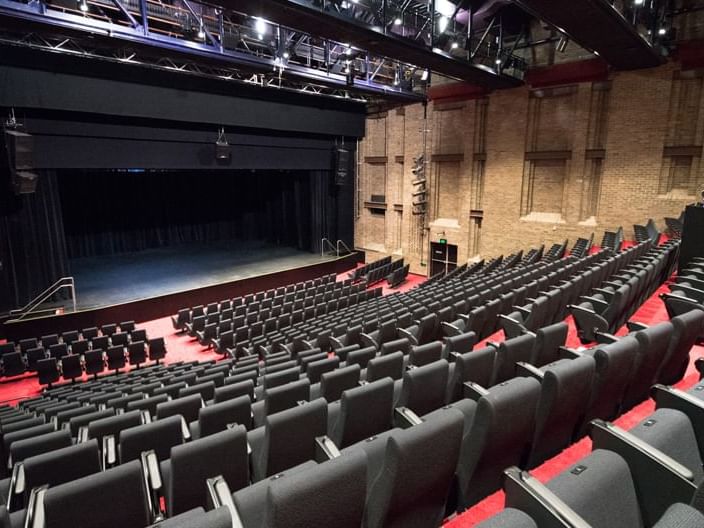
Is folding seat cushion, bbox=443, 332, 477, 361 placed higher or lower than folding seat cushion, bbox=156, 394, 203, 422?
higher

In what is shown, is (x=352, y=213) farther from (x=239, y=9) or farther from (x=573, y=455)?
(x=573, y=455)

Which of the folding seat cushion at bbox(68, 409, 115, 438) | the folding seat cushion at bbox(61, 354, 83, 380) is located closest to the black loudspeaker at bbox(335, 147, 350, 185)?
the folding seat cushion at bbox(61, 354, 83, 380)

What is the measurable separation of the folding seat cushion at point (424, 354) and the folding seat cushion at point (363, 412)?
1282 millimetres

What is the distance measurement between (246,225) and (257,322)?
42.9 ft

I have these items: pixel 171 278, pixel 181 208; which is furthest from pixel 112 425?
pixel 181 208

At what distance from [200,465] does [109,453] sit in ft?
4.66

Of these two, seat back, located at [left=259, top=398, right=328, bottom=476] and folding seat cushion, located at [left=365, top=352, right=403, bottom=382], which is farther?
folding seat cushion, located at [left=365, top=352, right=403, bottom=382]

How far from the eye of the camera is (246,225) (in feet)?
76.1

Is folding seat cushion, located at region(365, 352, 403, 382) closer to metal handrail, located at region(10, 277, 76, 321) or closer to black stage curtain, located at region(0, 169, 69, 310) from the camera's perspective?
metal handrail, located at region(10, 277, 76, 321)

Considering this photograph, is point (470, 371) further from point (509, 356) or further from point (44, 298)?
point (44, 298)

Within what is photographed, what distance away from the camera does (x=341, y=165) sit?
62.6ft

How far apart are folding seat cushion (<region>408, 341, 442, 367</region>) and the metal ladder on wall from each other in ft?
50.7

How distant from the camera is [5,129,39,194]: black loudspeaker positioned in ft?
34.7

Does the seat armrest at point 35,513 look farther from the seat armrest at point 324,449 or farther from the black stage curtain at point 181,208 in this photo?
the black stage curtain at point 181,208
